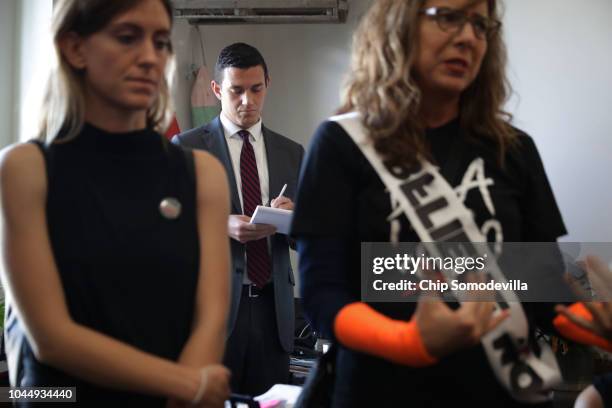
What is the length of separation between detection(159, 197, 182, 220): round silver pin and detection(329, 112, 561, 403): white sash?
0.36 metres

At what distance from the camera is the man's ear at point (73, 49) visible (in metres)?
1.34

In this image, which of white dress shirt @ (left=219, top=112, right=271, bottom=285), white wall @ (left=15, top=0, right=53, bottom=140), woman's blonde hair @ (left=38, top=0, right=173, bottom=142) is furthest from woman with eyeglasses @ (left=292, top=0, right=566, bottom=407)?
white wall @ (left=15, top=0, right=53, bottom=140)

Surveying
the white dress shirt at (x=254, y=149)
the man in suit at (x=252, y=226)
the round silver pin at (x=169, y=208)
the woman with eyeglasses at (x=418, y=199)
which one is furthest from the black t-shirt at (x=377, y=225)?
the white dress shirt at (x=254, y=149)

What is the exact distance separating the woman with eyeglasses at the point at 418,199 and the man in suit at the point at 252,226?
4.34ft

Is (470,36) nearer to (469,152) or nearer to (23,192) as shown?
(469,152)

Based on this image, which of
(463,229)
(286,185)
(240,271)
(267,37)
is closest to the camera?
(463,229)

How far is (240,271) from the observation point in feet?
8.79

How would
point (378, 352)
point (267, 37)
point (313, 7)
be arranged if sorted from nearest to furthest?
point (378, 352) → point (313, 7) → point (267, 37)

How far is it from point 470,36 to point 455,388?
0.63 m

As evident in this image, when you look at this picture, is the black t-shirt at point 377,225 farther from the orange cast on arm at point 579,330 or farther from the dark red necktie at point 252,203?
the dark red necktie at point 252,203

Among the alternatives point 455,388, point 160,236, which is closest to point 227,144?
point 160,236

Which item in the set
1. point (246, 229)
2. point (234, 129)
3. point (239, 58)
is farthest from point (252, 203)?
point (239, 58)

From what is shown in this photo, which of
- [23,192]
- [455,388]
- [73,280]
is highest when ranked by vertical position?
[23,192]

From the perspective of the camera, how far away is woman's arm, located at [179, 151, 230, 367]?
4.28 feet
